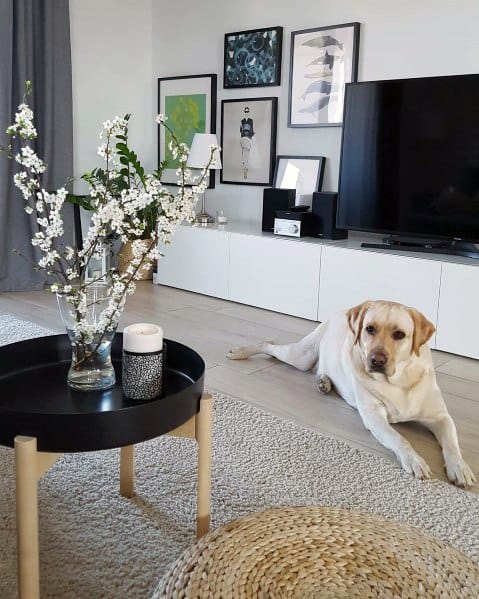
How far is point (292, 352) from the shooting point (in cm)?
285

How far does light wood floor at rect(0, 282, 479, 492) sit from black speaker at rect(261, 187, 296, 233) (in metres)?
0.60

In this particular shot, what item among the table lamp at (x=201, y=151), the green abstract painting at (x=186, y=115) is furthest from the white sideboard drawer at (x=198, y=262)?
the green abstract painting at (x=186, y=115)

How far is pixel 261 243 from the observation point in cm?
390

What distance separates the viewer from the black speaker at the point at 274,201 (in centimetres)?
405

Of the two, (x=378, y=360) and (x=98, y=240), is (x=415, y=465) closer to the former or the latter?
(x=378, y=360)

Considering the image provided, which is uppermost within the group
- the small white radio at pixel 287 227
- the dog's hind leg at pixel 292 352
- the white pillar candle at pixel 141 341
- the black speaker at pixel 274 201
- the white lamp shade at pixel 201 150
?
the white lamp shade at pixel 201 150

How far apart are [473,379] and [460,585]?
5.82 feet

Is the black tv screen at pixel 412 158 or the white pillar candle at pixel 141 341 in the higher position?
the black tv screen at pixel 412 158

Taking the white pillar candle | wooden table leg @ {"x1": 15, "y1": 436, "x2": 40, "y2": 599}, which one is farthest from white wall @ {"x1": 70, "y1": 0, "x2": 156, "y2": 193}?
wooden table leg @ {"x1": 15, "y1": 436, "x2": 40, "y2": 599}

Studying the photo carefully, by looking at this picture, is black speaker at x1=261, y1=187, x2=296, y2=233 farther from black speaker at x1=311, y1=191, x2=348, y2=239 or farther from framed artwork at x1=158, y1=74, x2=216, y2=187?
framed artwork at x1=158, y1=74, x2=216, y2=187

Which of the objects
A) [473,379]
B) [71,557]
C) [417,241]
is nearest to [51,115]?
[417,241]

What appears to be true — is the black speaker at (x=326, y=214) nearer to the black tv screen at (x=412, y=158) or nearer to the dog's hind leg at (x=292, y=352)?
the black tv screen at (x=412, y=158)

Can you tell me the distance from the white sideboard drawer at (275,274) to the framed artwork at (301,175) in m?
0.49

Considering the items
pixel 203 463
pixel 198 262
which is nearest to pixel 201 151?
pixel 198 262
